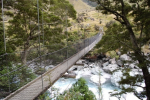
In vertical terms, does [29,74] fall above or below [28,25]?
below

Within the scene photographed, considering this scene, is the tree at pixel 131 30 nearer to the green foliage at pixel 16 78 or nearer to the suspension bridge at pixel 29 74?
the suspension bridge at pixel 29 74

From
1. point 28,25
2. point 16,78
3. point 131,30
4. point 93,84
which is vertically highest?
point 28,25

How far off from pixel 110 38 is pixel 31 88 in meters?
2.35

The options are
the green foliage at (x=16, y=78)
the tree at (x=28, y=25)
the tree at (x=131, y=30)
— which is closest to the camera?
the green foliage at (x=16, y=78)

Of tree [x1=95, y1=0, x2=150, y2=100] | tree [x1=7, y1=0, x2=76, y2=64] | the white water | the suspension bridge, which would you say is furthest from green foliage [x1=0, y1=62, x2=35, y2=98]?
the white water

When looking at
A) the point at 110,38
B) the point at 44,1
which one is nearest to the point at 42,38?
the point at 44,1

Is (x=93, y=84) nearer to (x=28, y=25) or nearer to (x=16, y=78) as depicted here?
(x=28, y=25)

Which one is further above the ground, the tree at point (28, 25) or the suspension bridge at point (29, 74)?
the tree at point (28, 25)

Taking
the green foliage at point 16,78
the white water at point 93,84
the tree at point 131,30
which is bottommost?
the white water at point 93,84

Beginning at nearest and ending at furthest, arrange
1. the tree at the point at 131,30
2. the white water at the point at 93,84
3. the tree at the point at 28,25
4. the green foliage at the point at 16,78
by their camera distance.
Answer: the green foliage at the point at 16,78
the tree at the point at 131,30
the tree at the point at 28,25
the white water at the point at 93,84

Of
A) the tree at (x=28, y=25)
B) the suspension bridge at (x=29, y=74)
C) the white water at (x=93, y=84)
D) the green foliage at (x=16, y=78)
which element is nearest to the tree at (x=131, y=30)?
the suspension bridge at (x=29, y=74)

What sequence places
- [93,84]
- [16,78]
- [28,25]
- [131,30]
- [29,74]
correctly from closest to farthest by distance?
[16,78]
[29,74]
[131,30]
[28,25]
[93,84]

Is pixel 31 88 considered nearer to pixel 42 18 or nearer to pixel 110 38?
pixel 110 38

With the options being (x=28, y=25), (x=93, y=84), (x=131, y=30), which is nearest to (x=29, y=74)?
(x=131, y=30)
